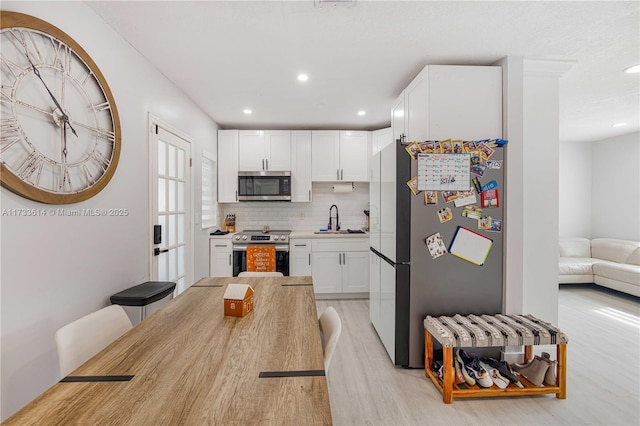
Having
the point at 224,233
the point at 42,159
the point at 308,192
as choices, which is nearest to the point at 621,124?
the point at 308,192

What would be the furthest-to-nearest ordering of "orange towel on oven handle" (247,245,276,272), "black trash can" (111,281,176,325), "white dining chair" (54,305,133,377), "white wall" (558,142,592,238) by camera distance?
"white wall" (558,142,592,238) → "orange towel on oven handle" (247,245,276,272) → "black trash can" (111,281,176,325) → "white dining chair" (54,305,133,377)

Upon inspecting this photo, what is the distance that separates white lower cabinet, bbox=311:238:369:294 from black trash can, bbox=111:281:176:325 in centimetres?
227

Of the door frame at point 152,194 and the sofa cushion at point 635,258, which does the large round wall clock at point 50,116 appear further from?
the sofa cushion at point 635,258

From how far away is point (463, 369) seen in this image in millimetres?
2160

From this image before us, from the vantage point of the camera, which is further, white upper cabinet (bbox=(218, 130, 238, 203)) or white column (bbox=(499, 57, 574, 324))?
white upper cabinet (bbox=(218, 130, 238, 203))

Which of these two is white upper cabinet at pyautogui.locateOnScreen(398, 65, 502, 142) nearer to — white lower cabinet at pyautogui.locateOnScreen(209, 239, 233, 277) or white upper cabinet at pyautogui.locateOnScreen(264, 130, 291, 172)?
white upper cabinet at pyautogui.locateOnScreen(264, 130, 291, 172)

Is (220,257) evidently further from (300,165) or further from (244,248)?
(300,165)

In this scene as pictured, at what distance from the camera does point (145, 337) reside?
1310mm

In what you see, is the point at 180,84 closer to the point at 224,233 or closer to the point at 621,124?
the point at 224,233

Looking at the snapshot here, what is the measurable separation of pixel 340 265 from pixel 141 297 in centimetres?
277

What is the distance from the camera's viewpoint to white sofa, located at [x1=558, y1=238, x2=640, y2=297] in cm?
426

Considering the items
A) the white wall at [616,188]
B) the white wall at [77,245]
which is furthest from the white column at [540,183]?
the white wall at [616,188]

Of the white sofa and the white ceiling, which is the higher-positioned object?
the white ceiling

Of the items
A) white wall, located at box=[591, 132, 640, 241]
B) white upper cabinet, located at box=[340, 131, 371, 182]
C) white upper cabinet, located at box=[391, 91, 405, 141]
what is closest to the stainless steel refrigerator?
white upper cabinet, located at box=[391, 91, 405, 141]
